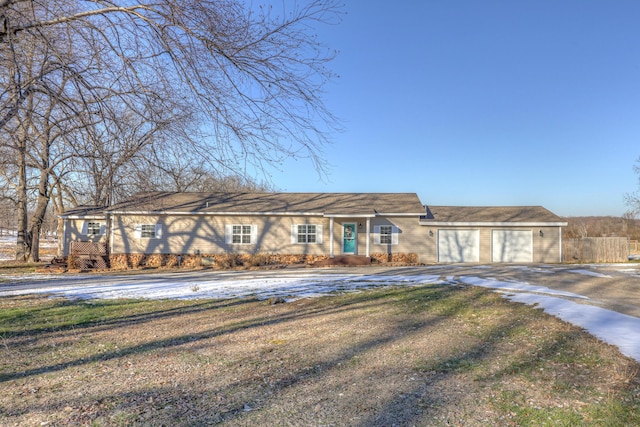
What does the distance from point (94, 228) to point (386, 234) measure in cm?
1516

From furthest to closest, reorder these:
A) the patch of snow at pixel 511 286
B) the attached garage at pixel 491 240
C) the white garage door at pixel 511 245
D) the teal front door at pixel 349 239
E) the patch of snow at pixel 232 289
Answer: the teal front door at pixel 349 239, the white garage door at pixel 511 245, the attached garage at pixel 491 240, the patch of snow at pixel 232 289, the patch of snow at pixel 511 286

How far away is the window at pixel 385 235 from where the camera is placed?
839 inches

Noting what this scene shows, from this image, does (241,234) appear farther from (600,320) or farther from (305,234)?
(600,320)

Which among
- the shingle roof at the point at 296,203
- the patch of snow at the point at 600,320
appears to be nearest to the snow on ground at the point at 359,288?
the patch of snow at the point at 600,320

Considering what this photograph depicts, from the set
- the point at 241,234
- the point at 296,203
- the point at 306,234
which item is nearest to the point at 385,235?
the point at 306,234

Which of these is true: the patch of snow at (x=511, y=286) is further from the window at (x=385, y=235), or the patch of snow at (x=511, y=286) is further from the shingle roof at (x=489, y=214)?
the shingle roof at (x=489, y=214)

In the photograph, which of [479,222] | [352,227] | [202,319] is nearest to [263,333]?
[202,319]

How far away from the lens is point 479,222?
21312mm

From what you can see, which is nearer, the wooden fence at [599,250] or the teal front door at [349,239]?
the teal front door at [349,239]

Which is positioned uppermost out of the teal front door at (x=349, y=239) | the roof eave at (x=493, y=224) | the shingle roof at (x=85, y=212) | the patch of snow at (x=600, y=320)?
the shingle roof at (x=85, y=212)

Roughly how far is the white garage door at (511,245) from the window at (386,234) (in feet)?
17.1

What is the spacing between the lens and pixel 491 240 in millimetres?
21609

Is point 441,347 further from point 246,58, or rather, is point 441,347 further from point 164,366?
point 246,58

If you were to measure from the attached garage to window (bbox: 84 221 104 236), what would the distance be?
16.7 meters
